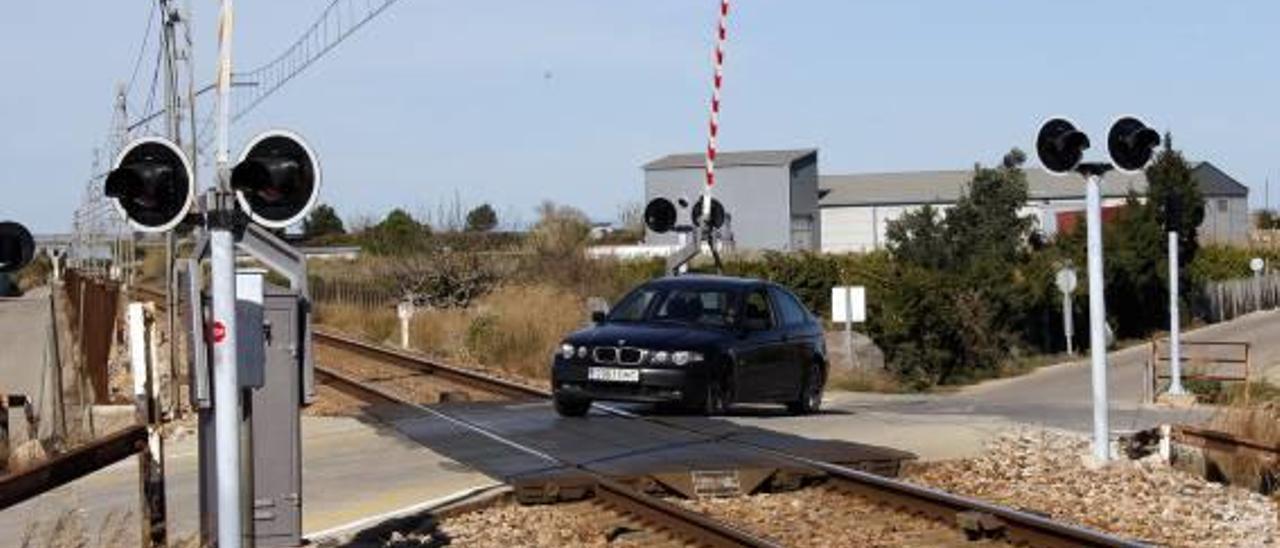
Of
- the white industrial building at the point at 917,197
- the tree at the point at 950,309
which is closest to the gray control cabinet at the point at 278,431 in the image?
the tree at the point at 950,309

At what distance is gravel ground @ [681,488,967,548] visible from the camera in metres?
10.5

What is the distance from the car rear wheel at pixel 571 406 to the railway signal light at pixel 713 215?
18.3 ft

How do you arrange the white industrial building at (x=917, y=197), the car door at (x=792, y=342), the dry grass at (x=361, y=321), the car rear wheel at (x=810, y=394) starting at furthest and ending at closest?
the white industrial building at (x=917, y=197) < the dry grass at (x=361, y=321) < the car rear wheel at (x=810, y=394) < the car door at (x=792, y=342)

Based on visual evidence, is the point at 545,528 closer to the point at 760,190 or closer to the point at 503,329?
the point at 503,329

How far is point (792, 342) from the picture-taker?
19.0m

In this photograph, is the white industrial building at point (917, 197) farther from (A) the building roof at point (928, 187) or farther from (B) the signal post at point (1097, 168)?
(B) the signal post at point (1097, 168)

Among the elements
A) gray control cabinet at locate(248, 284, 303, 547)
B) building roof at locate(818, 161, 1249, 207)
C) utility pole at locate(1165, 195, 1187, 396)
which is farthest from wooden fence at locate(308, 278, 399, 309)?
building roof at locate(818, 161, 1249, 207)

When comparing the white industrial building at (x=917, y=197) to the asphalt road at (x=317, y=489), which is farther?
the white industrial building at (x=917, y=197)

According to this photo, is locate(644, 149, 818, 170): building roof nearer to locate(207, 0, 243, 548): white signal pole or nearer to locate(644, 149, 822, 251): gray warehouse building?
locate(644, 149, 822, 251): gray warehouse building

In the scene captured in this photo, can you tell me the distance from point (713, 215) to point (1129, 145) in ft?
31.2

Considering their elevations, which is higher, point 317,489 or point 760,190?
point 760,190

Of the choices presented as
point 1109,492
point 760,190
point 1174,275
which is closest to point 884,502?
point 1109,492

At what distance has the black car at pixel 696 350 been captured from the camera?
1717cm

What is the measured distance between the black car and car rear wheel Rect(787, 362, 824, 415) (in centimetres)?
2
